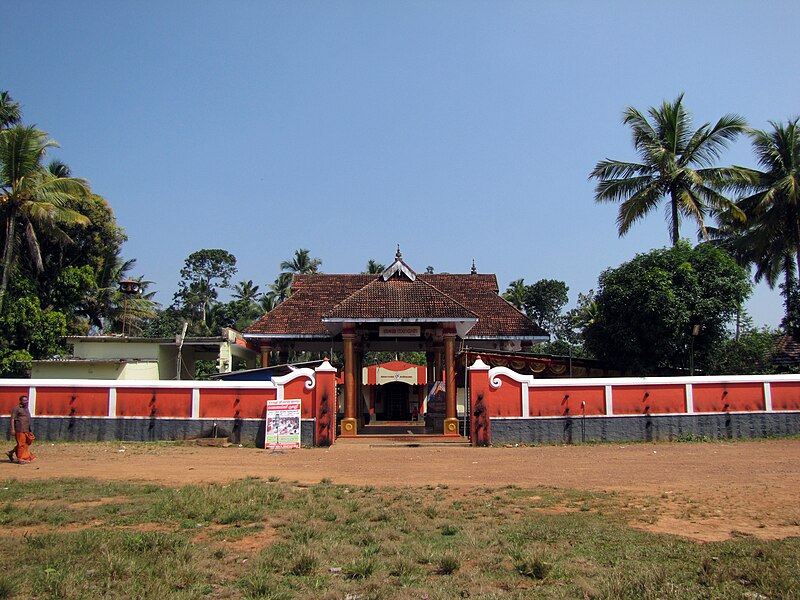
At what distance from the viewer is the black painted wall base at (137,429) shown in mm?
20000

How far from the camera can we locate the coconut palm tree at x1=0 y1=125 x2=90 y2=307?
27328mm

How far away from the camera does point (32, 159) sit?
27.8 meters

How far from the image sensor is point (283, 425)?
19.7 m

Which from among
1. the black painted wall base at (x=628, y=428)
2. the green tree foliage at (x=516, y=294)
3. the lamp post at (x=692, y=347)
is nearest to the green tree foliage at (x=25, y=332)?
the black painted wall base at (x=628, y=428)

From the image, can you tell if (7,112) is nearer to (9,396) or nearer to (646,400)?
(9,396)

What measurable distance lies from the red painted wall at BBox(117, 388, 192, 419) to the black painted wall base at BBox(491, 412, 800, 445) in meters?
9.22

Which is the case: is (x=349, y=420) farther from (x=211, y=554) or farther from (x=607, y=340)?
(x=211, y=554)

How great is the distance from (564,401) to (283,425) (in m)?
8.29

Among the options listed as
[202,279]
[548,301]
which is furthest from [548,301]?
[202,279]

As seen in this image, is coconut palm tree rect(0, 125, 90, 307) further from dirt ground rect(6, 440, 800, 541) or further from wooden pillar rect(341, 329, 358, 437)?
wooden pillar rect(341, 329, 358, 437)

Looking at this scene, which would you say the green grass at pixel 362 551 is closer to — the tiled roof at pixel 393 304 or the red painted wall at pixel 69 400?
the red painted wall at pixel 69 400

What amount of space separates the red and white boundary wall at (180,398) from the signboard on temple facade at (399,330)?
10.8 ft

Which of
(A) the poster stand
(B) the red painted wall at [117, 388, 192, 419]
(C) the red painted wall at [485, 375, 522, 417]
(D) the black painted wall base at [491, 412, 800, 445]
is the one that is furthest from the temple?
(B) the red painted wall at [117, 388, 192, 419]

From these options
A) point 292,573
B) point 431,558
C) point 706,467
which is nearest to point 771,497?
point 706,467
